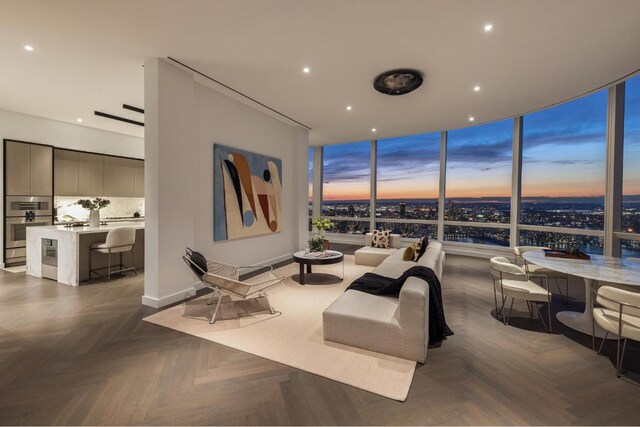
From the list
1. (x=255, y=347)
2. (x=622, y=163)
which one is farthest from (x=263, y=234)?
(x=622, y=163)

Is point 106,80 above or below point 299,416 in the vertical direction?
above

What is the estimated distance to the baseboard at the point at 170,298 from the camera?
3781 mm

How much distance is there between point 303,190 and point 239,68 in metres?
3.70

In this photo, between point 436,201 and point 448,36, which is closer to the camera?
point 448,36

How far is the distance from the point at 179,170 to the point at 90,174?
16.2 ft

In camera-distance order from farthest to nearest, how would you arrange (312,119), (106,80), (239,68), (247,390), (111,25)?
(312,119)
(106,80)
(239,68)
(111,25)
(247,390)

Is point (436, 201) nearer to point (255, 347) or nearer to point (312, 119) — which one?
point (312, 119)

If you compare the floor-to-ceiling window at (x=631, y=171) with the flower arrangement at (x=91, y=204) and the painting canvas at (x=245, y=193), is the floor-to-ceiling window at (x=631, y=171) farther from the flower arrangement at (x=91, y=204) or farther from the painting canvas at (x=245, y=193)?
the flower arrangement at (x=91, y=204)

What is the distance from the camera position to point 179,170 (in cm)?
396

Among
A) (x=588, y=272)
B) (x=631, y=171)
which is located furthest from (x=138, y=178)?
(x=631, y=171)

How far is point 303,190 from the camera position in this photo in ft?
24.2

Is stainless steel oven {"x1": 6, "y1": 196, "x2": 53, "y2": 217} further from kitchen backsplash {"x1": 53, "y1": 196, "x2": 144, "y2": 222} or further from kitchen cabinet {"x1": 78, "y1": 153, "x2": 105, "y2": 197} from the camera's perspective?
kitchen cabinet {"x1": 78, "y1": 153, "x2": 105, "y2": 197}

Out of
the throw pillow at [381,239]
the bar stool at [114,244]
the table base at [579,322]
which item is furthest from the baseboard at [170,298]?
the table base at [579,322]

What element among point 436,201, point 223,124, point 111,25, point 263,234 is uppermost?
point 111,25
